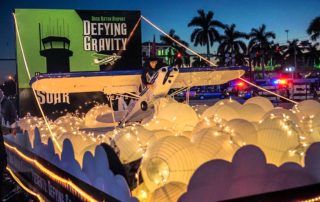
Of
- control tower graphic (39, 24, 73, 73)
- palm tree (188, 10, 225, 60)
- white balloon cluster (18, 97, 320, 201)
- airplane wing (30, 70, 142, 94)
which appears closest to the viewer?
white balloon cluster (18, 97, 320, 201)

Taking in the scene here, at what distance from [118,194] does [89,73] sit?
620cm

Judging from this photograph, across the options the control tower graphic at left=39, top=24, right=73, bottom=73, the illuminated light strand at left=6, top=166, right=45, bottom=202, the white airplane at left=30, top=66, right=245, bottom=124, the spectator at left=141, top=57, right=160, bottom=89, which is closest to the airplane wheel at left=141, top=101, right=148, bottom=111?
the white airplane at left=30, top=66, right=245, bottom=124

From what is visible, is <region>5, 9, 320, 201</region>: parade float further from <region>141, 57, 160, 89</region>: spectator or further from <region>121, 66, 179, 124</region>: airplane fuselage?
<region>141, 57, 160, 89</region>: spectator

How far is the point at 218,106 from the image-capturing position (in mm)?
5602

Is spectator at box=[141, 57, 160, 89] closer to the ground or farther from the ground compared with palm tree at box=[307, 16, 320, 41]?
closer to the ground

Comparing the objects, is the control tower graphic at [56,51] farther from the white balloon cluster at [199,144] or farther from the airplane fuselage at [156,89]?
the white balloon cluster at [199,144]

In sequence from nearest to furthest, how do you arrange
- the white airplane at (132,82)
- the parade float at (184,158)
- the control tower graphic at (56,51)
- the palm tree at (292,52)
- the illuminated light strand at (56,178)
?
the parade float at (184,158)
the illuminated light strand at (56,178)
the white airplane at (132,82)
the control tower graphic at (56,51)
the palm tree at (292,52)

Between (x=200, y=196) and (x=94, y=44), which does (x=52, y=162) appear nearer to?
(x=200, y=196)

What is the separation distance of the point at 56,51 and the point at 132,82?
2.67 m

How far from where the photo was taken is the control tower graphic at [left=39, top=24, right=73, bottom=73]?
1165cm

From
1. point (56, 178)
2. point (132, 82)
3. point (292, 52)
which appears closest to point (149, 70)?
point (132, 82)

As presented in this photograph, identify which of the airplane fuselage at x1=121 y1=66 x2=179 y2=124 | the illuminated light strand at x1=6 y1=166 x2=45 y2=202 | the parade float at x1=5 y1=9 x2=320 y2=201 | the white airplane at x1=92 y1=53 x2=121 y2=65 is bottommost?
the illuminated light strand at x1=6 y1=166 x2=45 y2=202

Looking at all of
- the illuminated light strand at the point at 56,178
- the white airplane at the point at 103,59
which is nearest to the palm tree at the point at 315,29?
the white airplane at the point at 103,59

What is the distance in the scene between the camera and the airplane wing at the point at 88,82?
27.5ft
